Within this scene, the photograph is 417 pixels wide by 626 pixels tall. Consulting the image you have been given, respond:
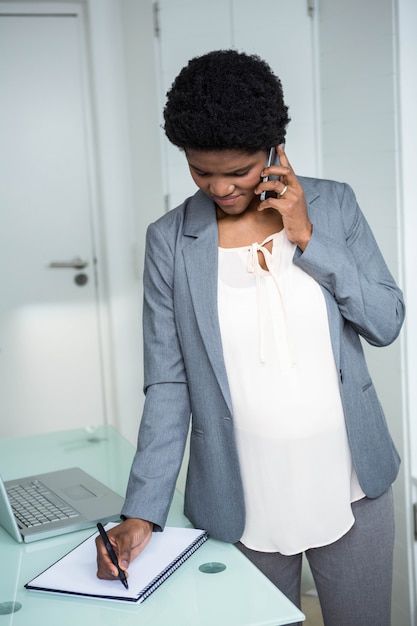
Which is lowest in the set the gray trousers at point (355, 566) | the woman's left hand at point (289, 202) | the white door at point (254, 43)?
the gray trousers at point (355, 566)

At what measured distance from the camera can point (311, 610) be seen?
289cm

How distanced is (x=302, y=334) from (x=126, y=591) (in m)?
0.52

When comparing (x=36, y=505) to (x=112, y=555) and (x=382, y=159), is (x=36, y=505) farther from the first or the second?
(x=382, y=159)

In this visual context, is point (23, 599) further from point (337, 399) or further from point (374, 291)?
point (374, 291)

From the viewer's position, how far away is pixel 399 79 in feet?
8.16

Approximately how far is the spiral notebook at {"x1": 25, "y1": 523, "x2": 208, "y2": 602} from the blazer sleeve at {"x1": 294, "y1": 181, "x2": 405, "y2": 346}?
495mm

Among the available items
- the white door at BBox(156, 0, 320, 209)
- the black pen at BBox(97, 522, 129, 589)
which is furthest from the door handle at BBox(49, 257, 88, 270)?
the black pen at BBox(97, 522, 129, 589)

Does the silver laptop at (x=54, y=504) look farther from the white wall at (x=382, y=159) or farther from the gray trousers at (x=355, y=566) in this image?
the white wall at (x=382, y=159)

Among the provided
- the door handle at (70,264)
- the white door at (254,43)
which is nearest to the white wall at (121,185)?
the door handle at (70,264)

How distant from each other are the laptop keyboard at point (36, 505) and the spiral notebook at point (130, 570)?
0.56 ft

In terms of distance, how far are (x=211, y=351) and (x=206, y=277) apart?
14 cm

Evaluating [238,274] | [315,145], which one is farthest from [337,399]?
[315,145]

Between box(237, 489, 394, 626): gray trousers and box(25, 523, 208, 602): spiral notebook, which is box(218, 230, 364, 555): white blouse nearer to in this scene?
box(237, 489, 394, 626): gray trousers

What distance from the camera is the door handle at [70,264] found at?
391 cm
